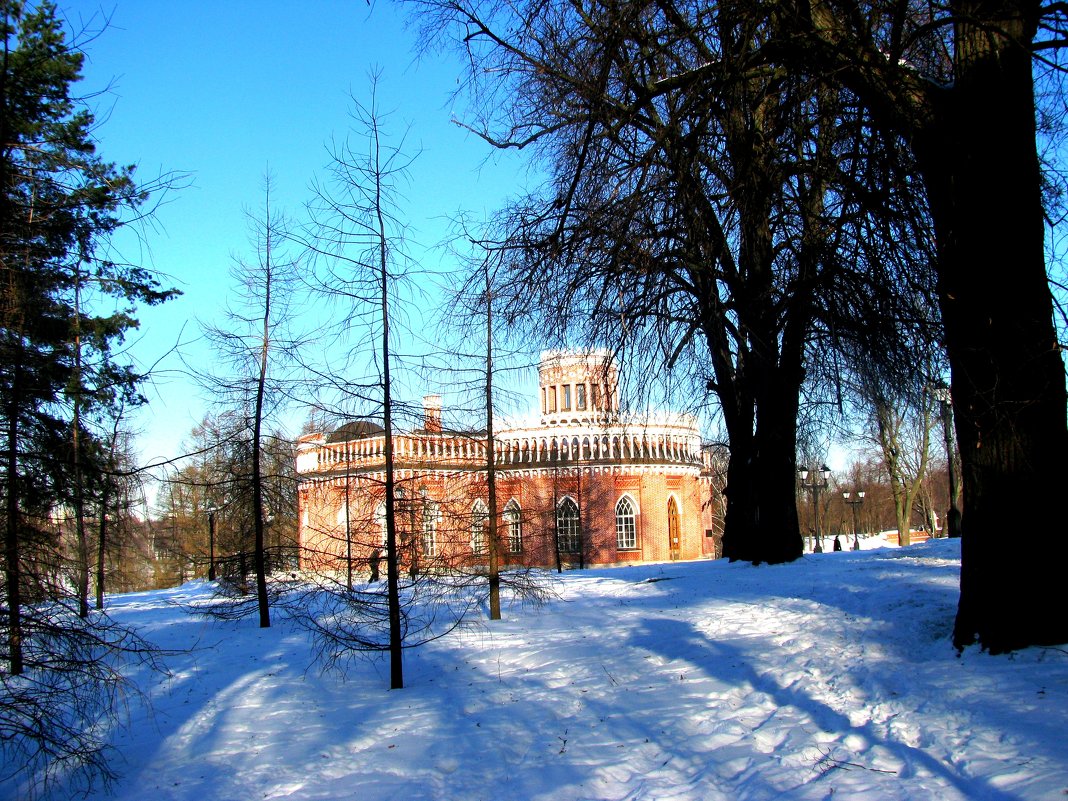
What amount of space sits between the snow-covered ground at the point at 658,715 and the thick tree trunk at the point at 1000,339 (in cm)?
52

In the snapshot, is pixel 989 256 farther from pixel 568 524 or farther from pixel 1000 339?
pixel 568 524

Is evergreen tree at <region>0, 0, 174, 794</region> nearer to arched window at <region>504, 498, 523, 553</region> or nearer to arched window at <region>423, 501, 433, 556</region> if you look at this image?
arched window at <region>423, 501, 433, 556</region>

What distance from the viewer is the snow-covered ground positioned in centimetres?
572

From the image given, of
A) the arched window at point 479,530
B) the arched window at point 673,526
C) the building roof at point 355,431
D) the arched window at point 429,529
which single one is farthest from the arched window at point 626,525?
the building roof at point 355,431

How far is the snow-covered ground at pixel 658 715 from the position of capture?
5723 mm

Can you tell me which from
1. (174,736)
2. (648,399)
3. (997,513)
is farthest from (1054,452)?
(174,736)

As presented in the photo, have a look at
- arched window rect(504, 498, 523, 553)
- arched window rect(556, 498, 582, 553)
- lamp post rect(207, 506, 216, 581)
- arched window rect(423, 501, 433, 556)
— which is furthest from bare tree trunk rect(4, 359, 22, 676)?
arched window rect(556, 498, 582, 553)

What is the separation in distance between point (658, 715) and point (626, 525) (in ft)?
103

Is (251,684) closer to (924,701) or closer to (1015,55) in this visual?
(924,701)

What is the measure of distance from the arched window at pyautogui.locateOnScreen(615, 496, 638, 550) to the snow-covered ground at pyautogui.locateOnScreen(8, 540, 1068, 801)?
26454 millimetres

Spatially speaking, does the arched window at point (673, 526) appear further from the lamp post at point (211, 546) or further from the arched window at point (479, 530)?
the arched window at point (479, 530)

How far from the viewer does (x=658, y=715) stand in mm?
7324

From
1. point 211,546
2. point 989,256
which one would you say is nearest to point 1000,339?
point 989,256

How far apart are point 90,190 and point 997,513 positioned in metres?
7.83
